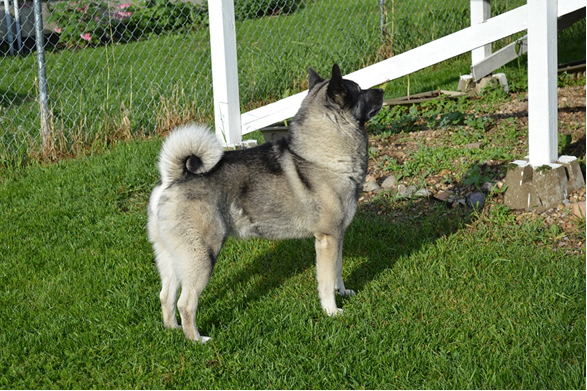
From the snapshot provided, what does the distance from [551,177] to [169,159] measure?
2677 millimetres

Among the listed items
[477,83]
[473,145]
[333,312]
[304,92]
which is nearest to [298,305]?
[333,312]

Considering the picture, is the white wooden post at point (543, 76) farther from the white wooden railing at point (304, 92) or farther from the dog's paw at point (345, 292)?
the dog's paw at point (345, 292)

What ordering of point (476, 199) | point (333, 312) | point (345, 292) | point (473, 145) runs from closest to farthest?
1. point (333, 312)
2. point (345, 292)
3. point (476, 199)
4. point (473, 145)

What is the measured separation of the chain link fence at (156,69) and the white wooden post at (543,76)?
2.99 metres

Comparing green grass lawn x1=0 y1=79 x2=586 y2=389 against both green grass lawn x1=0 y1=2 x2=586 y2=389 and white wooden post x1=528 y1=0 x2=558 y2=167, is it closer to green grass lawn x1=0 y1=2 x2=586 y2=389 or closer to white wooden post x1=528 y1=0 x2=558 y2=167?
green grass lawn x1=0 y1=2 x2=586 y2=389

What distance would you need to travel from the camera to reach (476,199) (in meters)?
4.73

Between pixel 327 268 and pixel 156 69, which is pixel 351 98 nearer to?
pixel 327 268

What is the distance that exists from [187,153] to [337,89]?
2.97ft

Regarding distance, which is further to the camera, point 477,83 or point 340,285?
point 477,83

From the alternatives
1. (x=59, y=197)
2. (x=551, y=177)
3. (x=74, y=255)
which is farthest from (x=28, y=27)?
(x=551, y=177)

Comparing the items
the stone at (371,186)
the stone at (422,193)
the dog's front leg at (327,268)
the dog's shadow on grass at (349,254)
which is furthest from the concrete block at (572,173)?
the dog's front leg at (327,268)

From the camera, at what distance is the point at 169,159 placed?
320 centimetres

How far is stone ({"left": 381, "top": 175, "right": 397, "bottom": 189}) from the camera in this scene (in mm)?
A: 5192

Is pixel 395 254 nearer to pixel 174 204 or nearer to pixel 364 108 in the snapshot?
pixel 364 108
